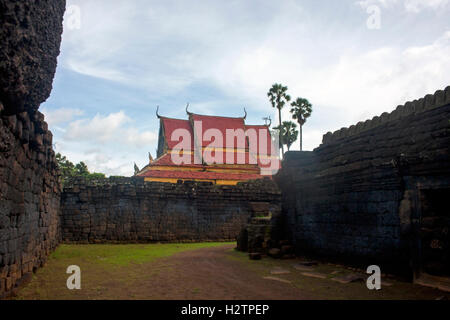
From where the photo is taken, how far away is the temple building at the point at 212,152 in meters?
30.2

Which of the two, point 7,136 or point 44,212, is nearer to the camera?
point 7,136

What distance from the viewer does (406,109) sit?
27.8ft

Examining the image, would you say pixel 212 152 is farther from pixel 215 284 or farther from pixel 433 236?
pixel 433 236

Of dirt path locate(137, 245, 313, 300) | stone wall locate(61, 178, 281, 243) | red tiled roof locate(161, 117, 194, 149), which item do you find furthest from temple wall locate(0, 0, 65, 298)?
red tiled roof locate(161, 117, 194, 149)

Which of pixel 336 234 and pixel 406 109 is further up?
pixel 406 109

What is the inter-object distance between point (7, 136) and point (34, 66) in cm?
115

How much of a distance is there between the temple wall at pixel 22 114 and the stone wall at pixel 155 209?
9.53 metres

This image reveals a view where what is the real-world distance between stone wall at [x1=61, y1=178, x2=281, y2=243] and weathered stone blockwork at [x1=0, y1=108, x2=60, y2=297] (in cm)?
872

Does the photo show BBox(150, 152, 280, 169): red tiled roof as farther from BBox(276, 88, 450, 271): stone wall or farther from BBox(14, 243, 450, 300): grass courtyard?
BBox(14, 243, 450, 300): grass courtyard

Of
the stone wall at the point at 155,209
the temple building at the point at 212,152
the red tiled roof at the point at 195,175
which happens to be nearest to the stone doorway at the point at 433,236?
the stone wall at the point at 155,209

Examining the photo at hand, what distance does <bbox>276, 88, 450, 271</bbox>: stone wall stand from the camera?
730cm

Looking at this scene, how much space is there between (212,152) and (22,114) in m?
28.5
